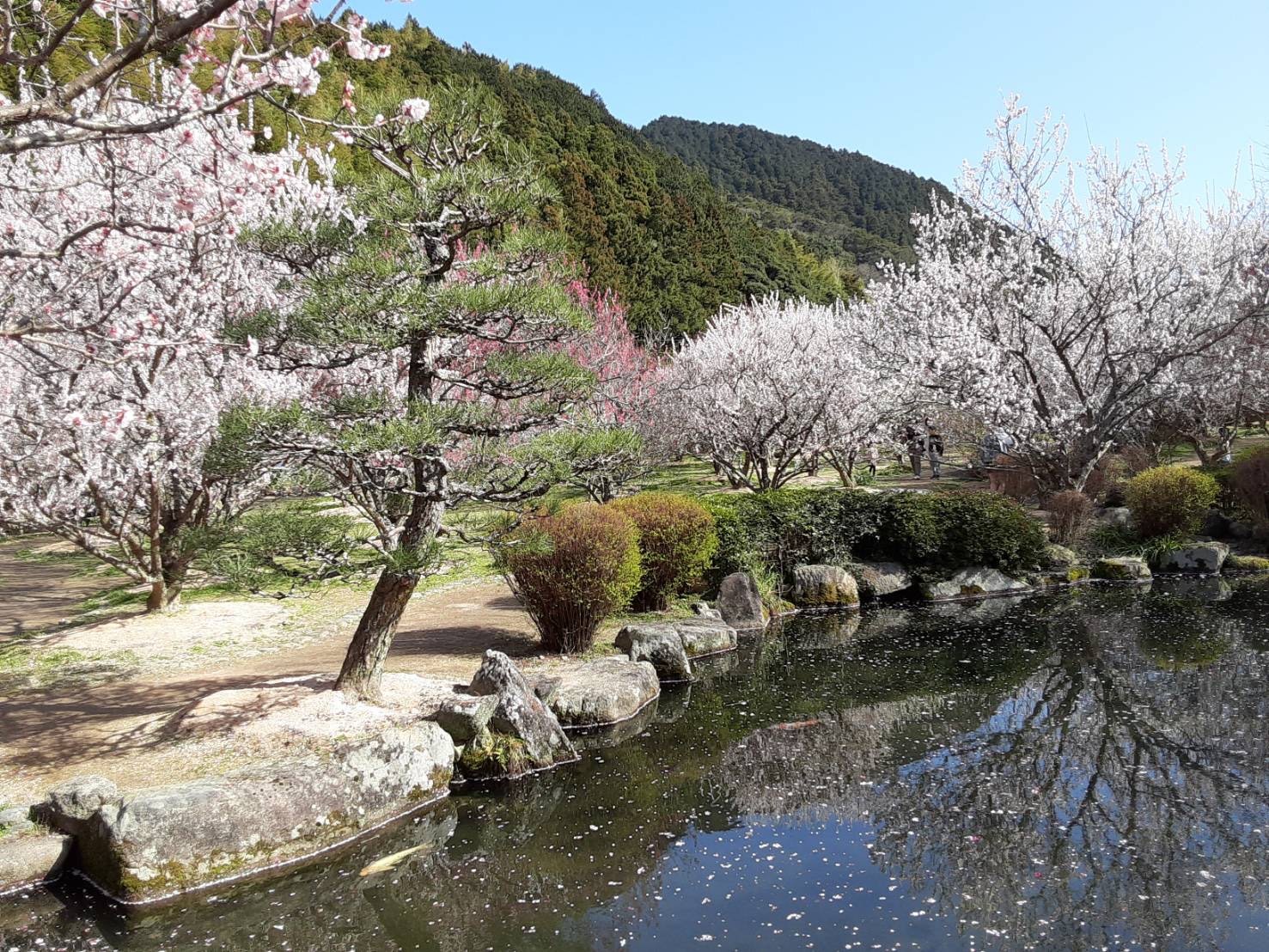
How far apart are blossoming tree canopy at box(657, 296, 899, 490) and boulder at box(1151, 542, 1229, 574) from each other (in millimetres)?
5195

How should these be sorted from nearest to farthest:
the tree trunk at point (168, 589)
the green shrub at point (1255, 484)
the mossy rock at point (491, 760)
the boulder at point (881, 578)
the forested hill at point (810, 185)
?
1. the mossy rock at point (491, 760)
2. the tree trunk at point (168, 589)
3. the boulder at point (881, 578)
4. the green shrub at point (1255, 484)
5. the forested hill at point (810, 185)

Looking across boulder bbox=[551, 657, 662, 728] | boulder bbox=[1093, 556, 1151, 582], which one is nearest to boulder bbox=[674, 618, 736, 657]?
boulder bbox=[551, 657, 662, 728]

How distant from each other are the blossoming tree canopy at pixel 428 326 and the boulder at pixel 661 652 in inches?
104

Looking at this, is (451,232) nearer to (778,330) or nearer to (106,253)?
(106,253)

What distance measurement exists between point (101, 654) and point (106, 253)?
4.44 m

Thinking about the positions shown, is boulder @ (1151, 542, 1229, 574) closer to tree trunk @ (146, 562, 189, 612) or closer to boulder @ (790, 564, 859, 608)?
boulder @ (790, 564, 859, 608)

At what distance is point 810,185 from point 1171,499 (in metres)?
79.4

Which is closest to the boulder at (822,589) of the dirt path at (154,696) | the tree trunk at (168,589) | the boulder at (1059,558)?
the boulder at (1059,558)

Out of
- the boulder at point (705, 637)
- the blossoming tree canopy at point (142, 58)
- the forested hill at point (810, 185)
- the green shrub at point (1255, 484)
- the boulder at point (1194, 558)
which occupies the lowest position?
the boulder at point (705, 637)

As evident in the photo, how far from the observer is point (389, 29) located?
44.6m

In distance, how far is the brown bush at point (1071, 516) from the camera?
13477mm

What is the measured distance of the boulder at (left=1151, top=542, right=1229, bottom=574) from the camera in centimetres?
1279

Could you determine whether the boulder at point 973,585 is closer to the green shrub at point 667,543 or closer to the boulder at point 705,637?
the green shrub at point 667,543

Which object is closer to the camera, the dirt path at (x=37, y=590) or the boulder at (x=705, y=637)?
the boulder at (x=705, y=637)
